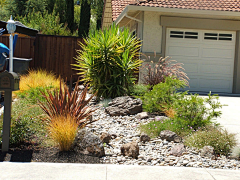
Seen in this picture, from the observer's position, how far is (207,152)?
5164 mm

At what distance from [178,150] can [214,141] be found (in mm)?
656

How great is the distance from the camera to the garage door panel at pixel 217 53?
13039 mm

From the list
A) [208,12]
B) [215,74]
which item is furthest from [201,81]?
[208,12]

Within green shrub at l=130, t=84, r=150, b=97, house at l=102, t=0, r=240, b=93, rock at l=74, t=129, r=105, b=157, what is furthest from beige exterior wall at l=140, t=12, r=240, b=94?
rock at l=74, t=129, r=105, b=157

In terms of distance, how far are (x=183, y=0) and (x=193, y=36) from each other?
1.50 m

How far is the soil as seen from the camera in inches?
187

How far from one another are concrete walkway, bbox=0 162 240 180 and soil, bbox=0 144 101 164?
233 mm

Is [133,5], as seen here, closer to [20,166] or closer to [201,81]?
[201,81]

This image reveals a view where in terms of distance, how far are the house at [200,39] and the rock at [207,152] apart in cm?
752

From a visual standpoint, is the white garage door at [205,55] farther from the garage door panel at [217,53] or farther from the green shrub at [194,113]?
the green shrub at [194,113]

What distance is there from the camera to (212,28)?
12680 mm

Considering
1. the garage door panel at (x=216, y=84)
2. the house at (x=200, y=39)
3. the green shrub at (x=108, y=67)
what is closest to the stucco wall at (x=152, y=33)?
the house at (x=200, y=39)

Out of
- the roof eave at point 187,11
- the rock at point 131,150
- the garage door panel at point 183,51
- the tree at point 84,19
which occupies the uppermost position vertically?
the tree at point 84,19

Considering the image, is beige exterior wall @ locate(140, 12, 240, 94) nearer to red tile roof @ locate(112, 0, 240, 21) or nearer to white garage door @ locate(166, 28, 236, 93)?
white garage door @ locate(166, 28, 236, 93)
